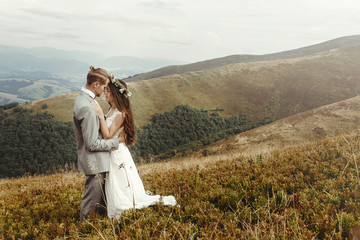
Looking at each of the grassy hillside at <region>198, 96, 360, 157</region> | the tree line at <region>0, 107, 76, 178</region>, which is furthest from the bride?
the tree line at <region>0, 107, 76, 178</region>

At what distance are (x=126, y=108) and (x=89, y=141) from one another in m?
1.12

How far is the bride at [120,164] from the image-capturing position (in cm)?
445

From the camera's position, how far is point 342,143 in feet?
23.4

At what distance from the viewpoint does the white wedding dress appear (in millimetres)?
4438

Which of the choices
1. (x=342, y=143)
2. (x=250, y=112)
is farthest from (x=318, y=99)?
(x=342, y=143)

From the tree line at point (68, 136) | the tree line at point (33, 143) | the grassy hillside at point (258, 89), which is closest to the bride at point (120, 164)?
the tree line at point (68, 136)

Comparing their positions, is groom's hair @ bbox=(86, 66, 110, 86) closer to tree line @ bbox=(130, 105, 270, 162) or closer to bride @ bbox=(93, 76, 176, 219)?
bride @ bbox=(93, 76, 176, 219)

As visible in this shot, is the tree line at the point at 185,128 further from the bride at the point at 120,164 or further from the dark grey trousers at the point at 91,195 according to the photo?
the dark grey trousers at the point at 91,195

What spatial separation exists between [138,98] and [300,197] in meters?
105

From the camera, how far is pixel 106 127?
4.53 meters

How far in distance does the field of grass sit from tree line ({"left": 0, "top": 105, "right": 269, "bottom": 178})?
66.5 metres

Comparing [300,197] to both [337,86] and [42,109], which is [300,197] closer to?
[42,109]

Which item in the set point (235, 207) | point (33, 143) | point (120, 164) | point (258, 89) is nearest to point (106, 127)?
point (120, 164)

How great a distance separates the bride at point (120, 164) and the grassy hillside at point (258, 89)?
92.2 m
